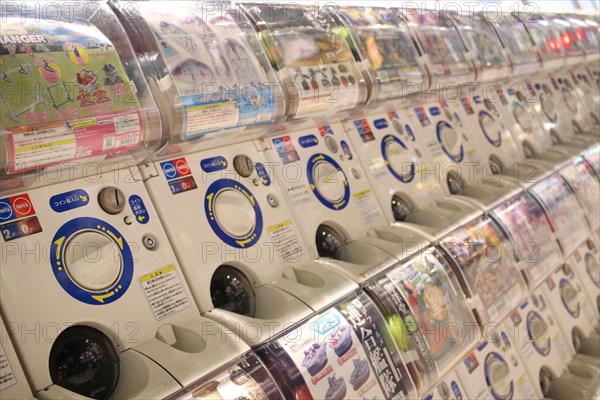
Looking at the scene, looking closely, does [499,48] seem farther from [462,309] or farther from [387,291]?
[387,291]

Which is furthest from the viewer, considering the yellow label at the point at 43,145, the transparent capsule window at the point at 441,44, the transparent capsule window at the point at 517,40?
the transparent capsule window at the point at 517,40

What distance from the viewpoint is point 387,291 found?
1.56 meters

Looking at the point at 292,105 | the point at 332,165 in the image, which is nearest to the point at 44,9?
the point at 292,105

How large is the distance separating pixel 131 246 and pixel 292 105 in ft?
1.92

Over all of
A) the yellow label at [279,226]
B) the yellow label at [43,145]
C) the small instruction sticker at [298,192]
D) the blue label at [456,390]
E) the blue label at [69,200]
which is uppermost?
the yellow label at [43,145]

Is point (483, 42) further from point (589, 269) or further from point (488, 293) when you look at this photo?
point (589, 269)

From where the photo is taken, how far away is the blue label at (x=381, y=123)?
2.28 m

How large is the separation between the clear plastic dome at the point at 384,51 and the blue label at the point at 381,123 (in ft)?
0.62


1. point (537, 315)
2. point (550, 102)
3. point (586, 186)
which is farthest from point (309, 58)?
point (550, 102)

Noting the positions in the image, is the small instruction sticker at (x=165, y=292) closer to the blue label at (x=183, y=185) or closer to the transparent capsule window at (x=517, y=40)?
the blue label at (x=183, y=185)

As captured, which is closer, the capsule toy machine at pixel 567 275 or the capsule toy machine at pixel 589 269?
the capsule toy machine at pixel 567 275

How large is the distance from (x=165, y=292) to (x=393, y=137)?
49.2 inches

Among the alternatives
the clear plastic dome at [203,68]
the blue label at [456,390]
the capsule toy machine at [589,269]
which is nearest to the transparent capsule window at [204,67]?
the clear plastic dome at [203,68]

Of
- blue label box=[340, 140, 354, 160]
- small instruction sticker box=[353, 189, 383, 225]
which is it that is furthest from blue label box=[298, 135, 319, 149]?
small instruction sticker box=[353, 189, 383, 225]
